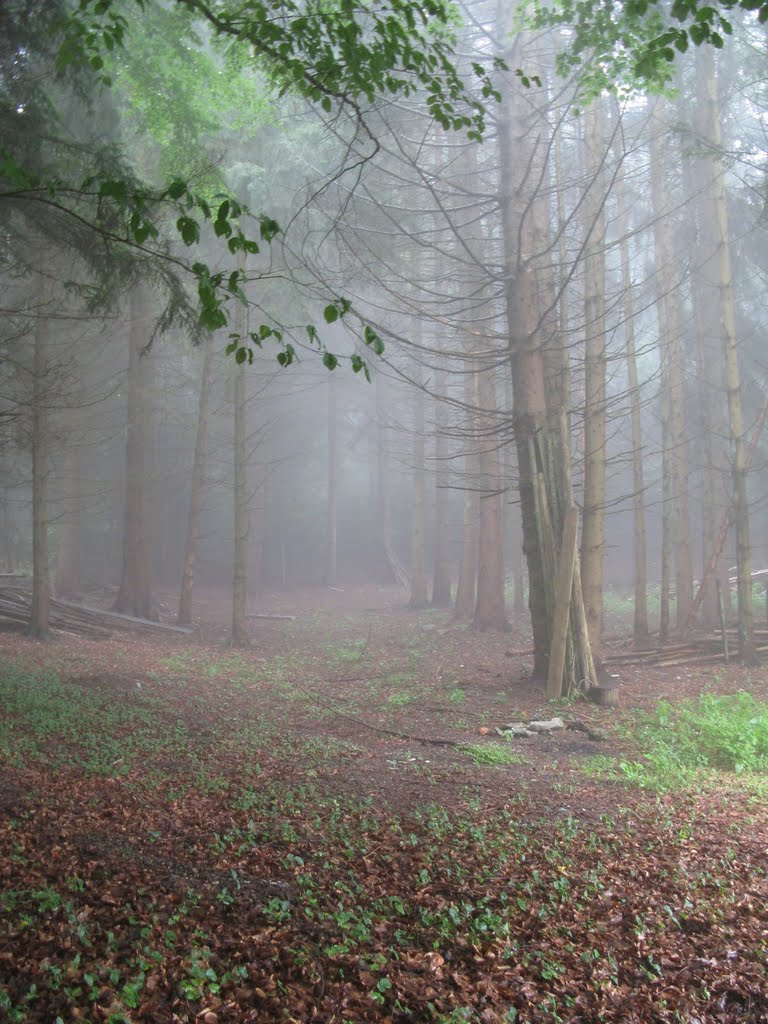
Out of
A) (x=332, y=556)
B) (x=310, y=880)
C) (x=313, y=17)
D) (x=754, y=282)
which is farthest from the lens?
(x=332, y=556)

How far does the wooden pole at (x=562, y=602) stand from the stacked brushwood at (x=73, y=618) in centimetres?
1015

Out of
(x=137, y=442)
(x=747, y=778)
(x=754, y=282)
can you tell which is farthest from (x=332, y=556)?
(x=747, y=778)

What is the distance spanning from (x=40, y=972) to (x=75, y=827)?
1697mm

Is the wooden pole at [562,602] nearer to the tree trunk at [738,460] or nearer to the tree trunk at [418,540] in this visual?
the tree trunk at [738,460]

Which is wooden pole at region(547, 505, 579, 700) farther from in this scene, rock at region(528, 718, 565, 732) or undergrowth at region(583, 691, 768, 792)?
undergrowth at region(583, 691, 768, 792)

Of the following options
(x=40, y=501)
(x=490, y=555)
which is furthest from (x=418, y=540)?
(x=40, y=501)

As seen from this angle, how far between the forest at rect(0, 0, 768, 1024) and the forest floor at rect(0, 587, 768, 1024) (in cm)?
2

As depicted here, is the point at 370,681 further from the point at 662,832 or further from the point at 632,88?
the point at 632,88

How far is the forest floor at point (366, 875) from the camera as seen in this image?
11.0 feet

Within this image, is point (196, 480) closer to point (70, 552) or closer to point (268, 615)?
point (268, 615)

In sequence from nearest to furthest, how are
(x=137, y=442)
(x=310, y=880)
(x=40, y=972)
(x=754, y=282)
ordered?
(x=40, y=972), (x=310, y=880), (x=137, y=442), (x=754, y=282)

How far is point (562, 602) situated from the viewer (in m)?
10.8

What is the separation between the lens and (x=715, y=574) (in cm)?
1625

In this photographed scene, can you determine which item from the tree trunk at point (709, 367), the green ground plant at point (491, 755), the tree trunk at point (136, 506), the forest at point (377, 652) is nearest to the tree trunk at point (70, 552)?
the forest at point (377, 652)
